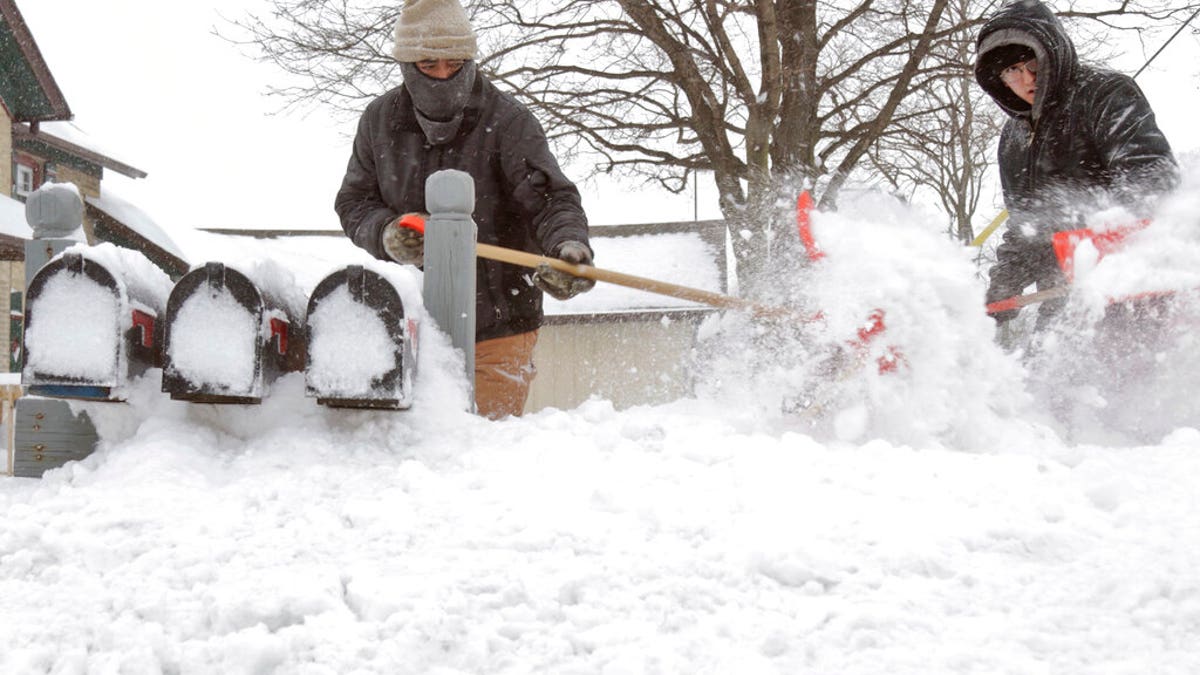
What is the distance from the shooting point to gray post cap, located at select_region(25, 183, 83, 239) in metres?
3.04

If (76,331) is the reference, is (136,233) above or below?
above

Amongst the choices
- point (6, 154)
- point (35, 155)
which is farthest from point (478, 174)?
point (35, 155)

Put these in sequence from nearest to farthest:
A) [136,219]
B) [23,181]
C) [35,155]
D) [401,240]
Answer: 1. [401,240]
2. [23,181]
3. [35,155]
4. [136,219]

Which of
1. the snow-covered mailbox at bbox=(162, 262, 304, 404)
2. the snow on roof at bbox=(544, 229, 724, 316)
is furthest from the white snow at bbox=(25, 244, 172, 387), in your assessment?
the snow on roof at bbox=(544, 229, 724, 316)

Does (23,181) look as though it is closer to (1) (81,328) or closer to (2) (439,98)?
(2) (439,98)

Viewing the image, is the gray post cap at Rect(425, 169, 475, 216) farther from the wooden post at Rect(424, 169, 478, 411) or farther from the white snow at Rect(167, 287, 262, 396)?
the white snow at Rect(167, 287, 262, 396)

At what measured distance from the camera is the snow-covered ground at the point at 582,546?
5.45 feet

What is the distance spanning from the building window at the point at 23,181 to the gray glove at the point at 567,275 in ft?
48.3

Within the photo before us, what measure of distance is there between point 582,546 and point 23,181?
1685 centimetres

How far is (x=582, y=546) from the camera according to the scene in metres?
2.04

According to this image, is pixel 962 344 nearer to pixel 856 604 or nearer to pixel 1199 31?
pixel 856 604

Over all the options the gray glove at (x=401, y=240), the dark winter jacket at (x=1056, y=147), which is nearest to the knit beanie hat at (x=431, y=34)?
the gray glove at (x=401, y=240)

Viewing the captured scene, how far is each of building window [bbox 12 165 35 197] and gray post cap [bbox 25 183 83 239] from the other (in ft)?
46.6

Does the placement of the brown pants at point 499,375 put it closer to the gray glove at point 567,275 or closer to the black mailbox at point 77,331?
the gray glove at point 567,275
